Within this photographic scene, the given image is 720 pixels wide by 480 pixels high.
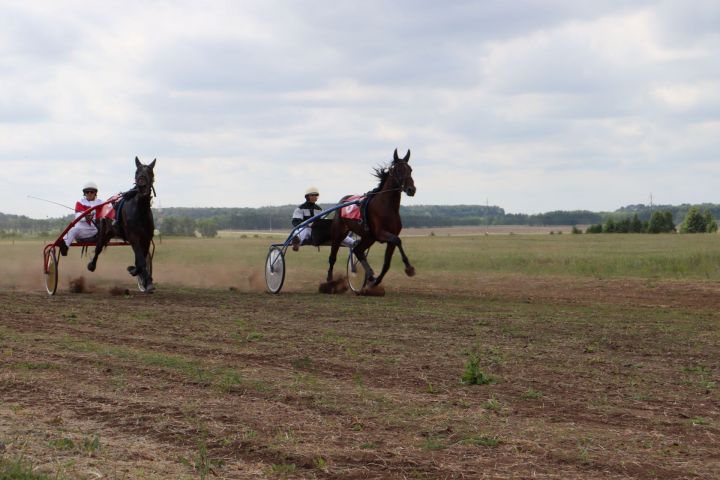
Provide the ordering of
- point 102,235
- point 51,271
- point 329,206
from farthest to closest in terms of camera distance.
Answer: point 329,206
point 51,271
point 102,235

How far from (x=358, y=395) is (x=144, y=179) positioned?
8.86m

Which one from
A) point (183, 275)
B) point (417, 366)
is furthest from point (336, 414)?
point (183, 275)

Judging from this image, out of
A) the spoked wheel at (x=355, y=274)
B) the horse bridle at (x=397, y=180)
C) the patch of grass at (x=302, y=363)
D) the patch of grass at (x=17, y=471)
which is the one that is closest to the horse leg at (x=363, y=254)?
the spoked wheel at (x=355, y=274)

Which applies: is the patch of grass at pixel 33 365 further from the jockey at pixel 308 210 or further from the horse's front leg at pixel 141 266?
Answer: the jockey at pixel 308 210

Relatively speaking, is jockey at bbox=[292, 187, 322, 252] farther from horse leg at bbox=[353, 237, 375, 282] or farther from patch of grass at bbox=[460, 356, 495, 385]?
patch of grass at bbox=[460, 356, 495, 385]

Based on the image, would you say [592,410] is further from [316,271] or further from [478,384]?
[316,271]

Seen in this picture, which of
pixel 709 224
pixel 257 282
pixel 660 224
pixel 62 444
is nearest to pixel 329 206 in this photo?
pixel 257 282

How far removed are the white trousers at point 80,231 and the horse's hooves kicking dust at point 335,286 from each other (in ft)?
13.8

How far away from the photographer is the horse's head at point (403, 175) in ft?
50.7

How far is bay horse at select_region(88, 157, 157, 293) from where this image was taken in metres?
15.0

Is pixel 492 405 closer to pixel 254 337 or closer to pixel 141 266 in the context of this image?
pixel 254 337

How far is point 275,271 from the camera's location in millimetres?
17531

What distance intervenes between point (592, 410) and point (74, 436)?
3.35 m

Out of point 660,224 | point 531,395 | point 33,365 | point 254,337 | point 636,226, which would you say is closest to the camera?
point 531,395
